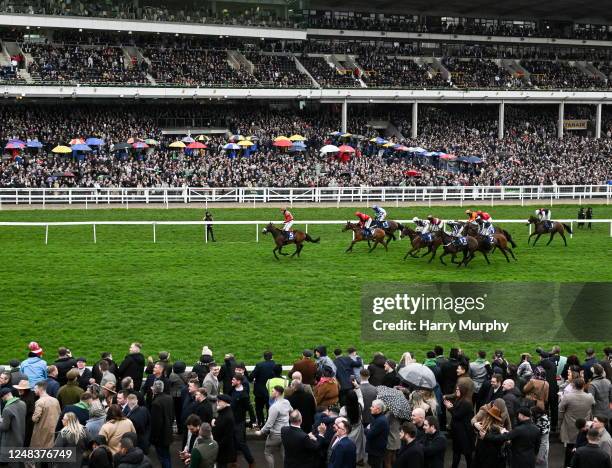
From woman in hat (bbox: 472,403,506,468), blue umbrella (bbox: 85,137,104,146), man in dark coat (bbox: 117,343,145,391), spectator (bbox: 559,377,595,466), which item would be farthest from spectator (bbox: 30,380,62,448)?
blue umbrella (bbox: 85,137,104,146)

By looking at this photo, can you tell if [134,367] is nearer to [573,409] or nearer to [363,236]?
[573,409]

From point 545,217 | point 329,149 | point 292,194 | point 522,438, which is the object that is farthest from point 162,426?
point 329,149

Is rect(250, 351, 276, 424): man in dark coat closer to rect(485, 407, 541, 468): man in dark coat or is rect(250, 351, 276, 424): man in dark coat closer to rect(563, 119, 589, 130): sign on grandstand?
rect(485, 407, 541, 468): man in dark coat

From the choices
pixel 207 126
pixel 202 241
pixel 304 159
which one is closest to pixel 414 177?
pixel 304 159

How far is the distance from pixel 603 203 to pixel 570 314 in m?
22.0

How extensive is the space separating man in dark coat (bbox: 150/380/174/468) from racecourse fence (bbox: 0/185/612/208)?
908 inches

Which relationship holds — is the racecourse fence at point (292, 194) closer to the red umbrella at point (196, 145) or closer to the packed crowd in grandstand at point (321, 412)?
the red umbrella at point (196, 145)

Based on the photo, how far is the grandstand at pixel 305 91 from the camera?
3778 cm

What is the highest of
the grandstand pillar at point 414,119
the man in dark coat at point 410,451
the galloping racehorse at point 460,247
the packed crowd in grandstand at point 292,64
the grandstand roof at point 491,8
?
the grandstand roof at point 491,8

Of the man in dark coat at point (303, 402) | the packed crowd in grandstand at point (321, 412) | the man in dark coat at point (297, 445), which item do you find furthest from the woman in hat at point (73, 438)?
the man in dark coat at point (303, 402)

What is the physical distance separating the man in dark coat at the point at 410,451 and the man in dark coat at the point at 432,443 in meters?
0.31

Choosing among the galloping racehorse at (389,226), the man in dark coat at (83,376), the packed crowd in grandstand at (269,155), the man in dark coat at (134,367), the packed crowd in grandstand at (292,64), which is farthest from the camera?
the packed crowd in grandstand at (292,64)

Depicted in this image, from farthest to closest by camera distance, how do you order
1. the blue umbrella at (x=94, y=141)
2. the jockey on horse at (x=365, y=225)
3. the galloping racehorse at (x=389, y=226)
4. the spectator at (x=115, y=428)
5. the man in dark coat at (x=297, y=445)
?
the blue umbrella at (x=94, y=141) < the galloping racehorse at (x=389, y=226) < the jockey on horse at (x=365, y=225) < the spectator at (x=115, y=428) < the man in dark coat at (x=297, y=445)

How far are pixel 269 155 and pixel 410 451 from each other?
32.7 m
